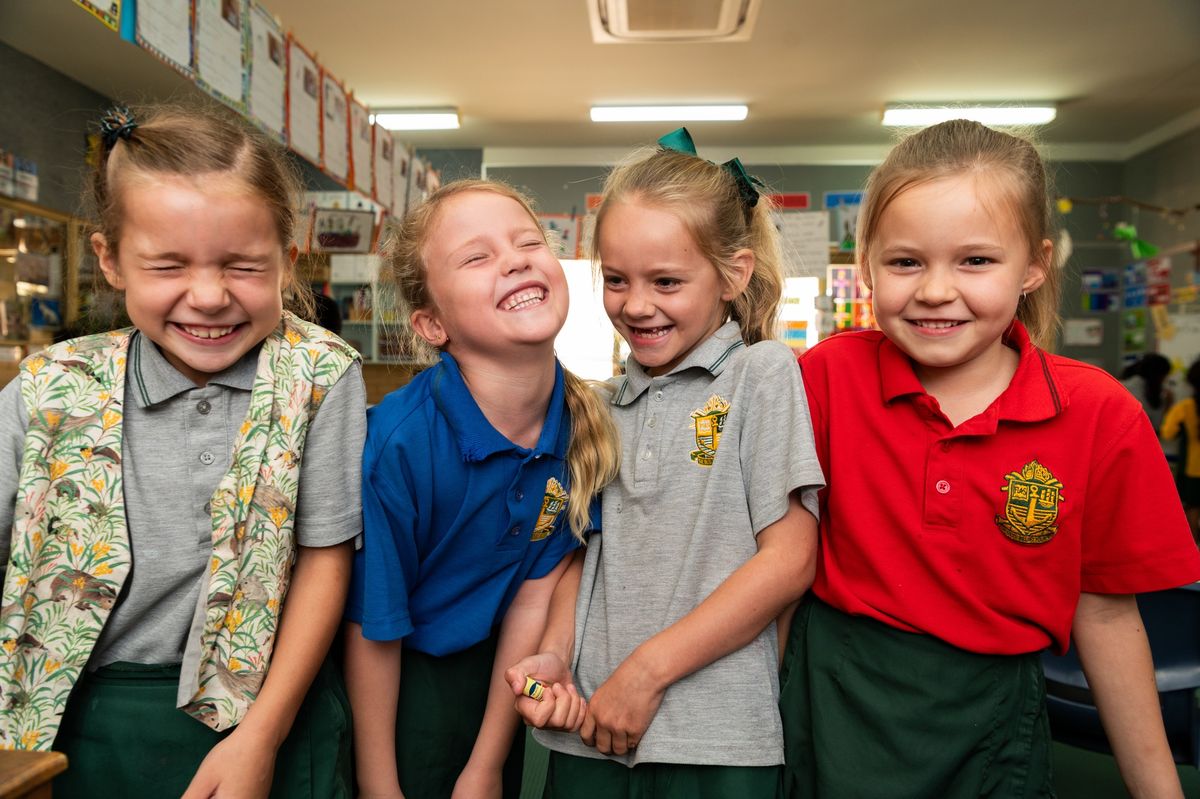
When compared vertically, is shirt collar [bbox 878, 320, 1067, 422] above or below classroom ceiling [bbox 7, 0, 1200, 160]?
below

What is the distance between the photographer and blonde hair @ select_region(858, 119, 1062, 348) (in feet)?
3.50

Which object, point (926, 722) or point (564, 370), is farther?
point (564, 370)

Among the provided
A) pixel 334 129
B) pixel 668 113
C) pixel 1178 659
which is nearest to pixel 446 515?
pixel 1178 659

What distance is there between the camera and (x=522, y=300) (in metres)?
1.18

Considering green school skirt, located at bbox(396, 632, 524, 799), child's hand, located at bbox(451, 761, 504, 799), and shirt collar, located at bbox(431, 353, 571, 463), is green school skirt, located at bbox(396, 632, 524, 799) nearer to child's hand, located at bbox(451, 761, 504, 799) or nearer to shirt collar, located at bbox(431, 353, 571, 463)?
child's hand, located at bbox(451, 761, 504, 799)

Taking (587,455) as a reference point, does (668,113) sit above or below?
above

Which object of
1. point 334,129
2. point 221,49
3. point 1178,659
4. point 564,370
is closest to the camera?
point 564,370

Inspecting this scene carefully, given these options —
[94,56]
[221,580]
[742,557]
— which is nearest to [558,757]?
[742,557]

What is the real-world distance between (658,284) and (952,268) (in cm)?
39

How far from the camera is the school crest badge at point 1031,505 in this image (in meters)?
1.02

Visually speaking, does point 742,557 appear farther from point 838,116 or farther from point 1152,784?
point 838,116

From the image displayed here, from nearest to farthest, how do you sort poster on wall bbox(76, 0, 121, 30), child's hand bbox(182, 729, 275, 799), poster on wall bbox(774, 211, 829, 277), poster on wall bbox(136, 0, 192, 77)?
child's hand bbox(182, 729, 275, 799) → poster on wall bbox(76, 0, 121, 30) → poster on wall bbox(136, 0, 192, 77) → poster on wall bbox(774, 211, 829, 277)

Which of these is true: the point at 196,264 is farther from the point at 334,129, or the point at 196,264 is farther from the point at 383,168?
the point at 383,168

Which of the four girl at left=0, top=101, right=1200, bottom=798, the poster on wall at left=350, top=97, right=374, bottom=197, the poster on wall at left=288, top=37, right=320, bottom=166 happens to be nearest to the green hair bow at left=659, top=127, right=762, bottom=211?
the four girl at left=0, top=101, right=1200, bottom=798
